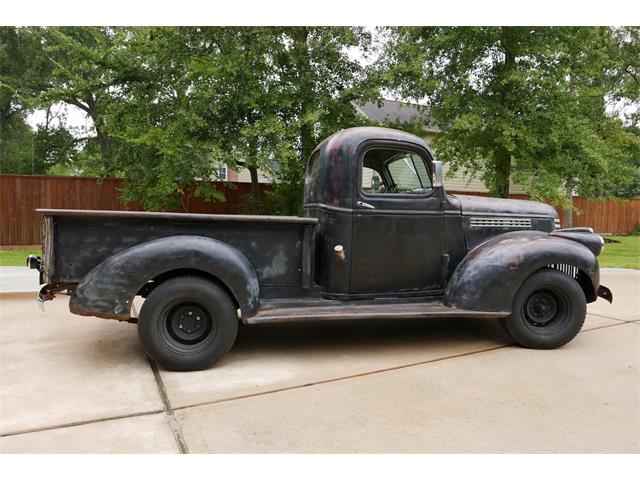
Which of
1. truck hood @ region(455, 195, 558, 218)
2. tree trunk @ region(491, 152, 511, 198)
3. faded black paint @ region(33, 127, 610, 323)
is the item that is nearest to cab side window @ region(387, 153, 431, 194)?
faded black paint @ region(33, 127, 610, 323)

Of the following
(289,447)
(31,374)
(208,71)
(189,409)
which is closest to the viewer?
(289,447)

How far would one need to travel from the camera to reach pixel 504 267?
4203mm

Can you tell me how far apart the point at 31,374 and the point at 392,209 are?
11.4ft

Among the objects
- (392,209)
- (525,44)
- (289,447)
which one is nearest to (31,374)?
(289,447)

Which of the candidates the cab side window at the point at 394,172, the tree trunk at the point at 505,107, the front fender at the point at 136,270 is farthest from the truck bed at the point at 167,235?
the tree trunk at the point at 505,107

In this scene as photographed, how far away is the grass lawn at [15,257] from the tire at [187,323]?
7604 mm

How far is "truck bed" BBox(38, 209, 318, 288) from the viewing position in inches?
143

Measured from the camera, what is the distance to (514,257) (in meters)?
4.23

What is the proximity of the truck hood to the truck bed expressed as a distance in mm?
1749

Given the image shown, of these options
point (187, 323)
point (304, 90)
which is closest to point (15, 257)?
point (304, 90)

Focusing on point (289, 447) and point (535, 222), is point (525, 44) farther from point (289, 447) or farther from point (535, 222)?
point (289, 447)

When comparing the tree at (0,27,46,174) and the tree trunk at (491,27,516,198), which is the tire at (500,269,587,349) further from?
the tree at (0,27,46,174)

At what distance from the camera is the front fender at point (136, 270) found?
359 centimetres

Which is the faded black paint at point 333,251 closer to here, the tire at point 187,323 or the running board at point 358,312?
the running board at point 358,312
